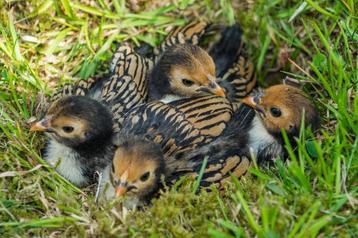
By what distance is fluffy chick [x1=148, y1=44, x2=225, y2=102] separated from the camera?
191 inches

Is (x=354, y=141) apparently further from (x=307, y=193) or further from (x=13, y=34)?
(x=13, y=34)

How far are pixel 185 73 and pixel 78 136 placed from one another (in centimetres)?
105

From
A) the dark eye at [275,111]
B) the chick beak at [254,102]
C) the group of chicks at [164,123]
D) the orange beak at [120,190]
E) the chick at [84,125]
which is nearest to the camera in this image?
the orange beak at [120,190]

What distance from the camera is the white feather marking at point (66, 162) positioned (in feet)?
14.7

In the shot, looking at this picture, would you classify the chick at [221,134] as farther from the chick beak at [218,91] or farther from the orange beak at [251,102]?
the chick beak at [218,91]

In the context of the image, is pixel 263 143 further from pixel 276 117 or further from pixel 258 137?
pixel 276 117

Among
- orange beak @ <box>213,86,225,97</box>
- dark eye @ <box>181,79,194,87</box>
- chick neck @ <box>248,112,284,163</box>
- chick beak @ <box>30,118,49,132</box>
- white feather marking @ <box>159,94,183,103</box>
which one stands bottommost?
chick neck @ <box>248,112,284,163</box>

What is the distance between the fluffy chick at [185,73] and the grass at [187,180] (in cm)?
66

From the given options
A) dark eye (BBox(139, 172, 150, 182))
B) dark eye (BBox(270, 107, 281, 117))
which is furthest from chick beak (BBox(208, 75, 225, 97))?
dark eye (BBox(139, 172, 150, 182))

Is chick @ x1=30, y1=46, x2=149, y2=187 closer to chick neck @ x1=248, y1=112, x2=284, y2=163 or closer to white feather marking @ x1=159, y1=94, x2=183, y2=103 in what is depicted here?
white feather marking @ x1=159, y1=94, x2=183, y2=103

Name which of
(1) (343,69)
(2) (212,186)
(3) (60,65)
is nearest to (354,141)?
(1) (343,69)

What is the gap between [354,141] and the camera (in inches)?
157

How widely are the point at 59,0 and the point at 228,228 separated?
2.76m

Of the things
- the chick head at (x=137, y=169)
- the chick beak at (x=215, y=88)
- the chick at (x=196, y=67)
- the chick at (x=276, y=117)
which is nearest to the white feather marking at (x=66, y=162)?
the chick head at (x=137, y=169)
